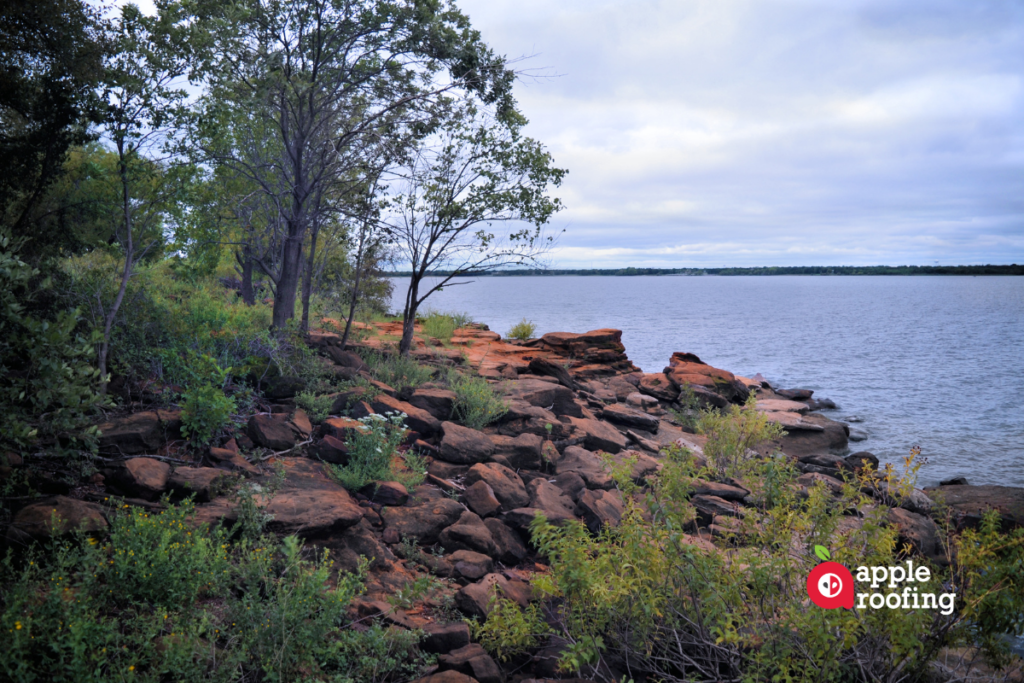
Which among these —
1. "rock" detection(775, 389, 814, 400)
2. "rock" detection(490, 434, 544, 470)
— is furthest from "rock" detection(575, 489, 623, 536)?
"rock" detection(775, 389, 814, 400)

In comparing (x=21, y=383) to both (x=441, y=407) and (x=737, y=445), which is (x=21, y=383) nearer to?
(x=441, y=407)

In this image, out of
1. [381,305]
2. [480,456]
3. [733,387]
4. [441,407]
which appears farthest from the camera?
[381,305]

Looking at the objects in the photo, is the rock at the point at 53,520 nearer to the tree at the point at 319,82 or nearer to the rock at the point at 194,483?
the rock at the point at 194,483

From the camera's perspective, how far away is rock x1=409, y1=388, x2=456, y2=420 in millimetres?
10602

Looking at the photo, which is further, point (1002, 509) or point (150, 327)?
point (1002, 509)

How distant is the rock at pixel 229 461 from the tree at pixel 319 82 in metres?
5.54

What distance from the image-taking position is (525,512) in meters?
7.52

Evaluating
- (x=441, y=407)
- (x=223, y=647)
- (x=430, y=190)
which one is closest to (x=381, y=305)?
(x=430, y=190)

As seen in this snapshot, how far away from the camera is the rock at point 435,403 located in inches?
417

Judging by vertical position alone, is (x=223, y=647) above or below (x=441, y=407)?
below

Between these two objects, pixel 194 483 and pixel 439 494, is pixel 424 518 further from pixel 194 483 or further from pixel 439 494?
pixel 194 483

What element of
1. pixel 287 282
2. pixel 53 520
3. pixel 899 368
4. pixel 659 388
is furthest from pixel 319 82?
pixel 899 368

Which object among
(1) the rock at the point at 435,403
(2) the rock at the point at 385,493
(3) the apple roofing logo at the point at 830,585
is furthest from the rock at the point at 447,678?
(1) the rock at the point at 435,403

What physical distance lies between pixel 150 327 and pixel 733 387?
18.9 m
